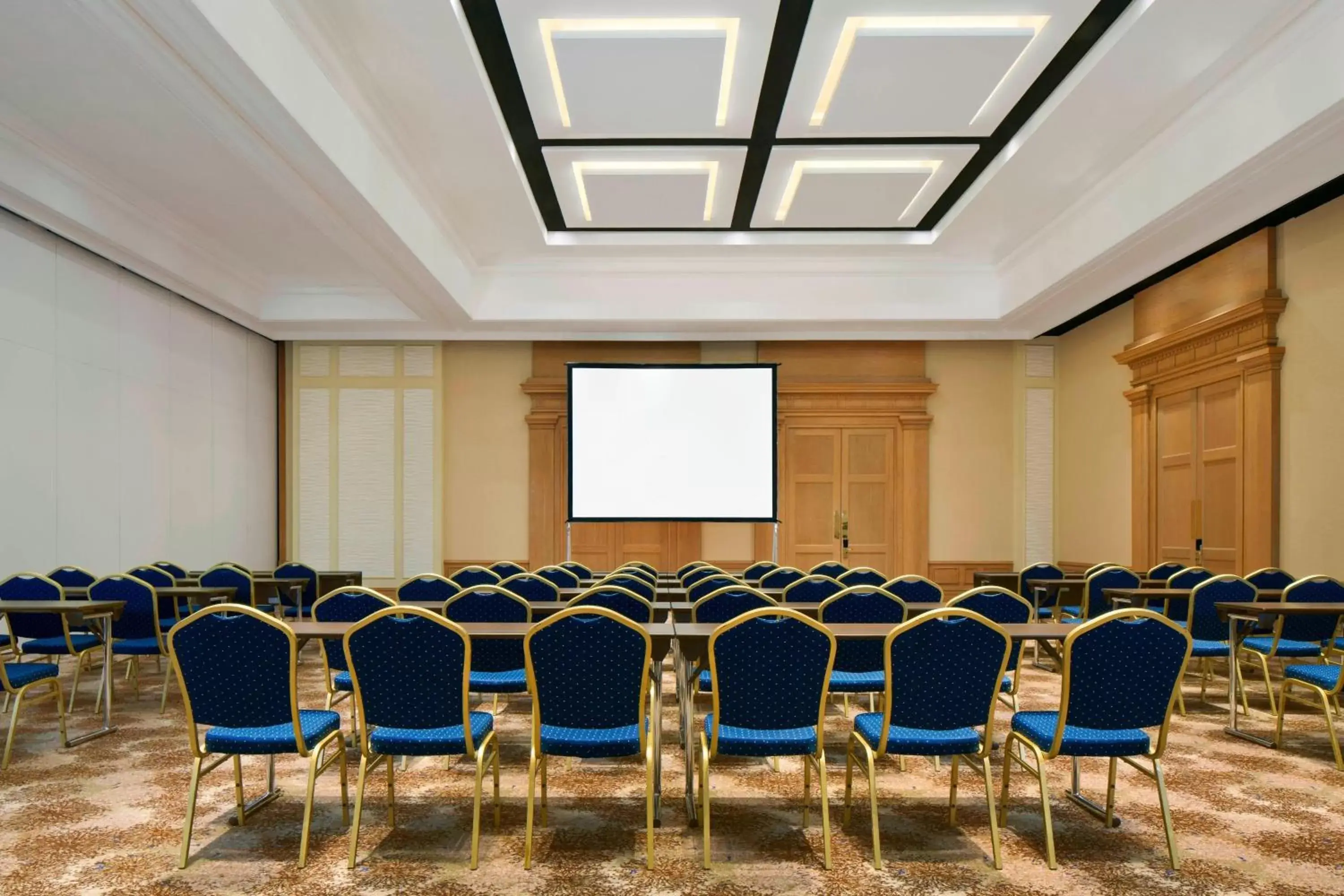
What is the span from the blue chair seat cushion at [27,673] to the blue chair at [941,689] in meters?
3.77

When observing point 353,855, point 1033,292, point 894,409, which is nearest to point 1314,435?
point 1033,292

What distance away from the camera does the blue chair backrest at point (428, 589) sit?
5.22 metres

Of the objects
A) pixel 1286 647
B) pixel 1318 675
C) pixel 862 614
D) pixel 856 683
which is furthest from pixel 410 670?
pixel 1286 647

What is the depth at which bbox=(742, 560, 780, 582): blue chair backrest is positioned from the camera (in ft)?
21.8

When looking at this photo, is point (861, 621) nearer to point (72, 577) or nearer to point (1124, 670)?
point (1124, 670)

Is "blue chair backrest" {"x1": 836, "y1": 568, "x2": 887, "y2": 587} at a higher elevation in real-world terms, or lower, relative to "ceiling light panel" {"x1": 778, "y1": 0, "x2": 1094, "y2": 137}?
lower

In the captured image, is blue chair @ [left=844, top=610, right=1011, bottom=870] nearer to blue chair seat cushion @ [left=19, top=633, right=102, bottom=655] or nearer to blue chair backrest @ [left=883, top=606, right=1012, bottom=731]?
blue chair backrest @ [left=883, top=606, right=1012, bottom=731]

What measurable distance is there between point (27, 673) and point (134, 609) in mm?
1094

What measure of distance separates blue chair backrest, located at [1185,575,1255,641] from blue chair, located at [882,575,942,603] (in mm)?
1487

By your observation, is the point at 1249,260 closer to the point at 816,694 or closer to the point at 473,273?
the point at 816,694

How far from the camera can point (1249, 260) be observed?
7.29m

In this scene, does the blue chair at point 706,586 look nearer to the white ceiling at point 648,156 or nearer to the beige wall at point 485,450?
the white ceiling at point 648,156

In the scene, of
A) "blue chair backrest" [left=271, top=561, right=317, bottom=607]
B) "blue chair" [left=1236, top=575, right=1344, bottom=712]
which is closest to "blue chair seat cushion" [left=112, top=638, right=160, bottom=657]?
"blue chair backrest" [left=271, top=561, right=317, bottom=607]

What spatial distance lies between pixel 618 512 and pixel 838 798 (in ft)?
21.3
